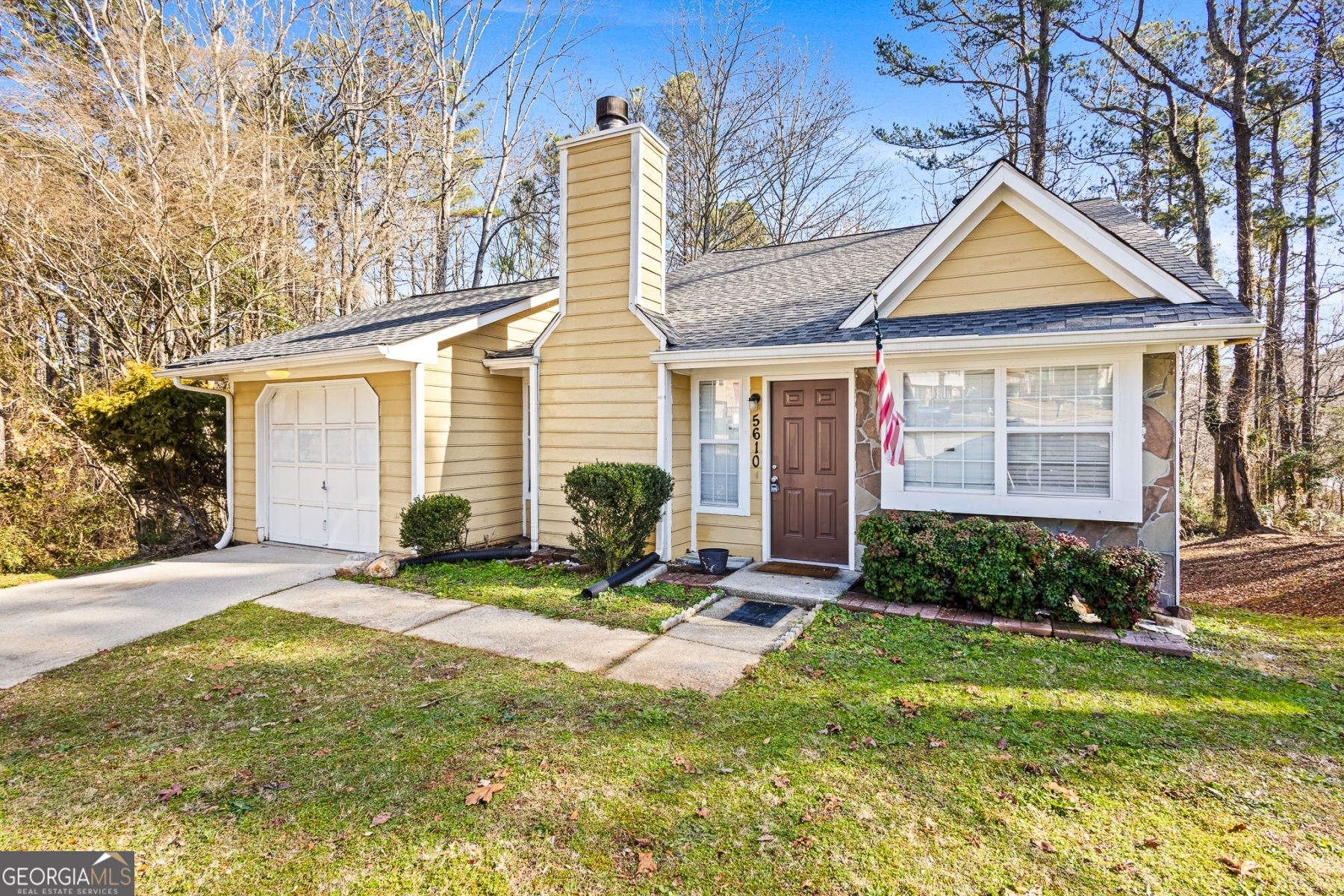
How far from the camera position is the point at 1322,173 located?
429 inches

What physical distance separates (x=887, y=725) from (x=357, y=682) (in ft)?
11.0

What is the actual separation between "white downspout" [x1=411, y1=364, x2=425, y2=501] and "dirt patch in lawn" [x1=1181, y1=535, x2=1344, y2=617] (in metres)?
8.87

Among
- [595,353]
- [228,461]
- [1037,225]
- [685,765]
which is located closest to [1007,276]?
[1037,225]

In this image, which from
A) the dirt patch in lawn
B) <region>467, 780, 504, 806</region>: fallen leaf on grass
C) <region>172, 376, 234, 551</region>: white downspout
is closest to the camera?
<region>467, 780, 504, 806</region>: fallen leaf on grass

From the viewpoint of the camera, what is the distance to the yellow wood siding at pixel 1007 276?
610 cm

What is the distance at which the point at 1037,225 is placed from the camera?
20.3 ft

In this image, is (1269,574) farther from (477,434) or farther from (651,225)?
(477,434)

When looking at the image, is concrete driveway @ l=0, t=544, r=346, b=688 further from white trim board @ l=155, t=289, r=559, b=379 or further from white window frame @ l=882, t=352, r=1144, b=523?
white window frame @ l=882, t=352, r=1144, b=523

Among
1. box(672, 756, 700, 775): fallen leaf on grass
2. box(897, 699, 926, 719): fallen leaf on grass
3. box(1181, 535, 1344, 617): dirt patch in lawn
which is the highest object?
box(672, 756, 700, 775): fallen leaf on grass

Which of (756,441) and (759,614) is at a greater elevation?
(756,441)

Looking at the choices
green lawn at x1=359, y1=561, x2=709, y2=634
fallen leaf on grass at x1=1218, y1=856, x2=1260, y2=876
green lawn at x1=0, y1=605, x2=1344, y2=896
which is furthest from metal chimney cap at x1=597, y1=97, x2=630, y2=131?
fallen leaf on grass at x1=1218, y1=856, x2=1260, y2=876

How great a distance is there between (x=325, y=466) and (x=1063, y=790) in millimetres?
8899

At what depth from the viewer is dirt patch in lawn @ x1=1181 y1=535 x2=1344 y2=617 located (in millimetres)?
6598

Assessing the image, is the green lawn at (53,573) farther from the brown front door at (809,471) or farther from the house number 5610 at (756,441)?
the brown front door at (809,471)
